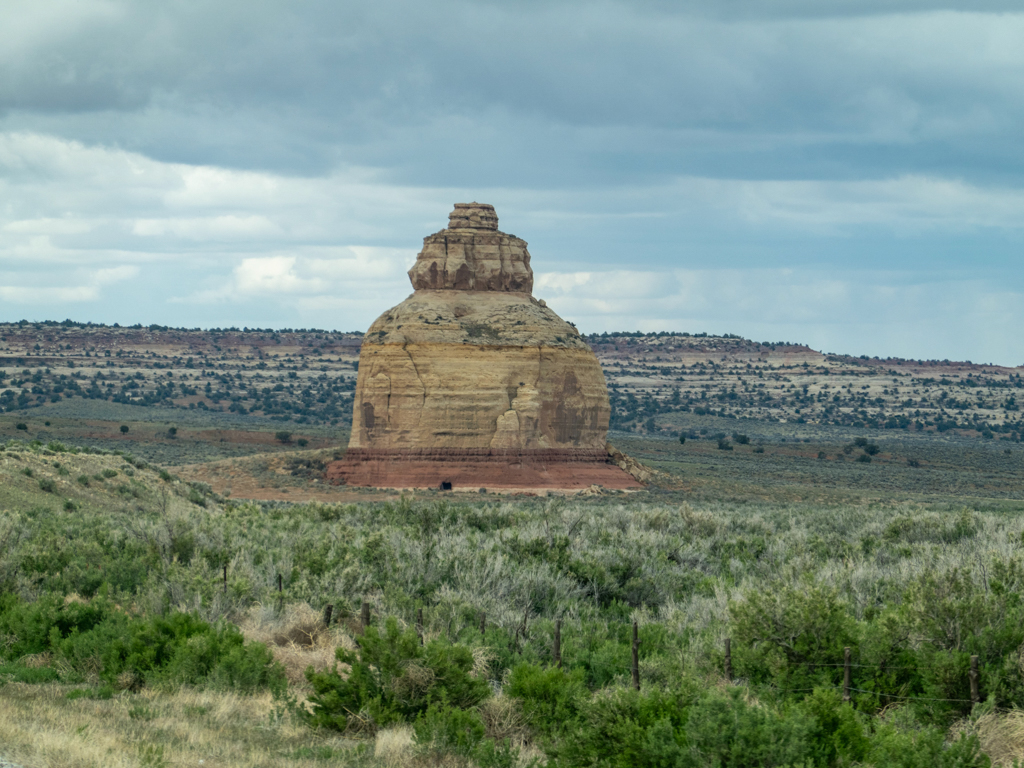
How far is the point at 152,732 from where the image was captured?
35.0 ft

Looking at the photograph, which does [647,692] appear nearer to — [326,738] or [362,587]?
[326,738]

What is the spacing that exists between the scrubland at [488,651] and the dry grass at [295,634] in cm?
4

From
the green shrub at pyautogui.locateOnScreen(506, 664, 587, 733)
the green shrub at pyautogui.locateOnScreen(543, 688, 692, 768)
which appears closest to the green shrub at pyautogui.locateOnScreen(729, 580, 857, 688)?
the green shrub at pyautogui.locateOnScreen(506, 664, 587, 733)

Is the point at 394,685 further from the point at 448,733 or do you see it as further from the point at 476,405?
the point at 476,405

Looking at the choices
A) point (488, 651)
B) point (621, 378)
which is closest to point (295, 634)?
point (488, 651)

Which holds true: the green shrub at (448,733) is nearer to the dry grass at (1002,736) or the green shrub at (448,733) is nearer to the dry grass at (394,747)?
the dry grass at (394,747)

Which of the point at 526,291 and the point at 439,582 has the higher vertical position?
the point at 526,291

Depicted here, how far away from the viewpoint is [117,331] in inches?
5497

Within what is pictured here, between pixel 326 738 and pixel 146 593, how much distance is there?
23.3 feet

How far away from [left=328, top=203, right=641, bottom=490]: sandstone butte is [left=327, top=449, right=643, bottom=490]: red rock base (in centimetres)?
6

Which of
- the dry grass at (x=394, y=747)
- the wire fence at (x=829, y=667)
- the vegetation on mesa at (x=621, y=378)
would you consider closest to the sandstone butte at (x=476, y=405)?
the wire fence at (x=829, y=667)

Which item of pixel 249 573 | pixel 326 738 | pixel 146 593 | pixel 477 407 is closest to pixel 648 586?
pixel 249 573

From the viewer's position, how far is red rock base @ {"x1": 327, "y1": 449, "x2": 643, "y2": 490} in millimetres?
56250

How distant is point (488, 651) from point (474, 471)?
42.9m
